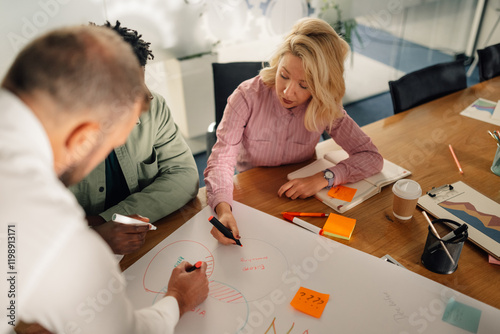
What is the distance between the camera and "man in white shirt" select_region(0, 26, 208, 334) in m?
0.50

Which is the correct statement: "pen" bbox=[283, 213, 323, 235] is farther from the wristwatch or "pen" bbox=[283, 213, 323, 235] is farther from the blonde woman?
the wristwatch

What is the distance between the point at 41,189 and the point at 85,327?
A: 0.76 feet

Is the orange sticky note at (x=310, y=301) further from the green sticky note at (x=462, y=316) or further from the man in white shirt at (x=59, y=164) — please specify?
the man in white shirt at (x=59, y=164)

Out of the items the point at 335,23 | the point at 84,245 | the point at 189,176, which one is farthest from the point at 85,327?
the point at 335,23

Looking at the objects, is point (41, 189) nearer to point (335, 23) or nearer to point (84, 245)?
point (84, 245)

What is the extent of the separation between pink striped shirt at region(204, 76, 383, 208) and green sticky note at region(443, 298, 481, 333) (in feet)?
2.07

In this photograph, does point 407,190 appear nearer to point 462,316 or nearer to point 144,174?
point 462,316

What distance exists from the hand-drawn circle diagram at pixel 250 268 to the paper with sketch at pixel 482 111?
1.33 metres

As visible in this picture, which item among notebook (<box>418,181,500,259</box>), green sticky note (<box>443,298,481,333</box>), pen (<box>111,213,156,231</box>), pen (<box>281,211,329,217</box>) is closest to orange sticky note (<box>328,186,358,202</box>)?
pen (<box>281,211,329,217</box>)

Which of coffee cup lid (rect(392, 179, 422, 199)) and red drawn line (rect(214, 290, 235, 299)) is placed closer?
red drawn line (rect(214, 290, 235, 299))

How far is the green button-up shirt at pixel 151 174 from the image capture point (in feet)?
4.07

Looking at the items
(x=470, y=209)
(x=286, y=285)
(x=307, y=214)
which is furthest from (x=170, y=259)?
(x=470, y=209)

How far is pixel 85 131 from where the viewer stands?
564 mm

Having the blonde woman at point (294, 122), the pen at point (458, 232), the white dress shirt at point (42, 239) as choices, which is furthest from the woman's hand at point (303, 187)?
the white dress shirt at point (42, 239)
